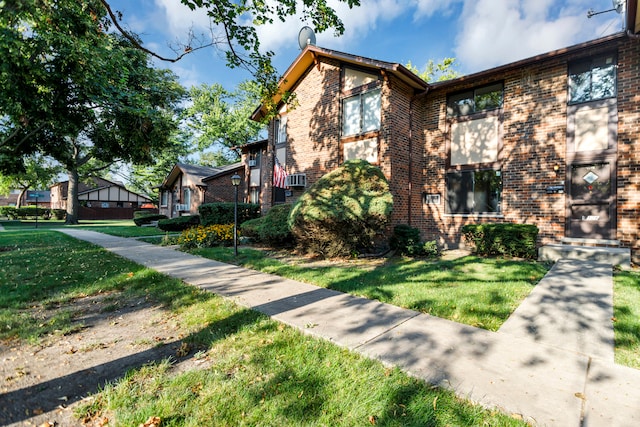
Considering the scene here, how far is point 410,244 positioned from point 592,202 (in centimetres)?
492

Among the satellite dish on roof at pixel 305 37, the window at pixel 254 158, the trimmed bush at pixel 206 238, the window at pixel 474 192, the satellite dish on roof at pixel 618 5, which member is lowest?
the trimmed bush at pixel 206 238

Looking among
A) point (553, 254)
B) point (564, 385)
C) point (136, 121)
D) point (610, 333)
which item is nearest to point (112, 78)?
point (136, 121)

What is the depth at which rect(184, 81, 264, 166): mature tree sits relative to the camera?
34125mm

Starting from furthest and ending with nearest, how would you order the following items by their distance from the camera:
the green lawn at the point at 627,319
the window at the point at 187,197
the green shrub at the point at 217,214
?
the window at the point at 187,197 < the green shrub at the point at 217,214 < the green lawn at the point at 627,319

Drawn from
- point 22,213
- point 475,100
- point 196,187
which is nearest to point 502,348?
point 475,100

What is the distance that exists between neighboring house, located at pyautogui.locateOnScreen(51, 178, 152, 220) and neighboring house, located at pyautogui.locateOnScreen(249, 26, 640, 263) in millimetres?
42886

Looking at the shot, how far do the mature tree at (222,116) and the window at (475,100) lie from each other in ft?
84.0

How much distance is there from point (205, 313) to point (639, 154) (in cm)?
1054

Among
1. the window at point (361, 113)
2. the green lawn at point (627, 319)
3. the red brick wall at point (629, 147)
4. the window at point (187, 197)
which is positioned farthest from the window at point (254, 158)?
the green lawn at point (627, 319)

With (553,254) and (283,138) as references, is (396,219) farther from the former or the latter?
(283,138)

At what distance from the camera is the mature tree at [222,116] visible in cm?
3412

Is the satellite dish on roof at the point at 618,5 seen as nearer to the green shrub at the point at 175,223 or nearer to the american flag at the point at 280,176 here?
the american flag at the point at 280,176

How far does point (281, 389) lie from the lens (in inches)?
96.2

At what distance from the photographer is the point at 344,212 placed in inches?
306
